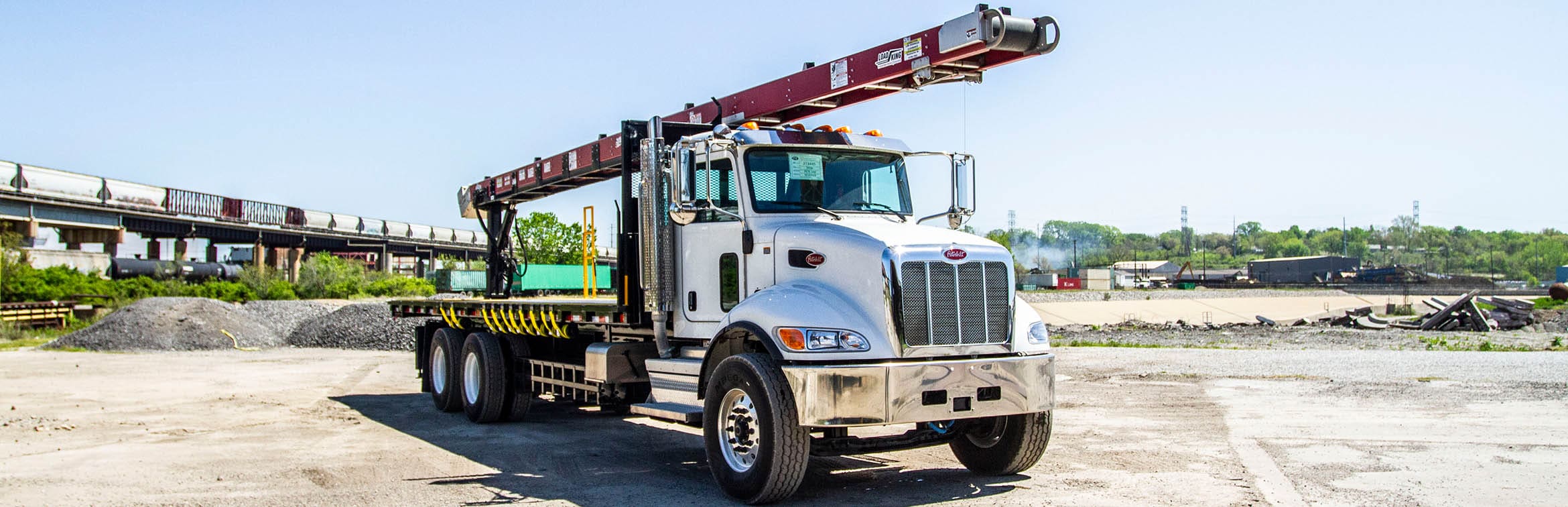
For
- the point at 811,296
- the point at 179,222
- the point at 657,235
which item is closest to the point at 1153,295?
the point at 179,222

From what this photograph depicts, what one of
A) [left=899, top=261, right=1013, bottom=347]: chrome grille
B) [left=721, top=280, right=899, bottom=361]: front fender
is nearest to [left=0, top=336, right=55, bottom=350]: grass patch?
[left=721, top=280, right=899, bottom=361]: front fender

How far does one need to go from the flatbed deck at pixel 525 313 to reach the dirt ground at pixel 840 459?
121cm

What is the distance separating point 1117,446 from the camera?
35.5 ft

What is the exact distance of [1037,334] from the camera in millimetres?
8727

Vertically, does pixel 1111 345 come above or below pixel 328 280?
below

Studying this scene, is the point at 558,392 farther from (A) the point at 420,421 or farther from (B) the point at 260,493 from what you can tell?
(B) the point at 260,493

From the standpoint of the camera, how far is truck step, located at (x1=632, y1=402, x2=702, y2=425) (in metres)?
8.98

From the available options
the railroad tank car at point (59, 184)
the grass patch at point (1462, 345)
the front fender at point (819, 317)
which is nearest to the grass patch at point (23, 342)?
the railroad tank car at point (59, 184)

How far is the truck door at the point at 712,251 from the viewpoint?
9266mm

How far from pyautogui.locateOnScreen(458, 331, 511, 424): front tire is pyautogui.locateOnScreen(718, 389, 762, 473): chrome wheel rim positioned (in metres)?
5.55

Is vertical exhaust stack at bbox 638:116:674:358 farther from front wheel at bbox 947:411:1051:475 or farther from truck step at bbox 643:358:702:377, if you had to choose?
front wheel at bbox 947:411:1051:475

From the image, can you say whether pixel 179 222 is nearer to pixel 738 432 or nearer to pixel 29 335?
pixel 29 335

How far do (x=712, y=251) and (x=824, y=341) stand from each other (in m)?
1.94

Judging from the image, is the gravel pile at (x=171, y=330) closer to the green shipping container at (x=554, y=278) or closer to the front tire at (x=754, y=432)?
the green shipping container at (x=554, y=278)
